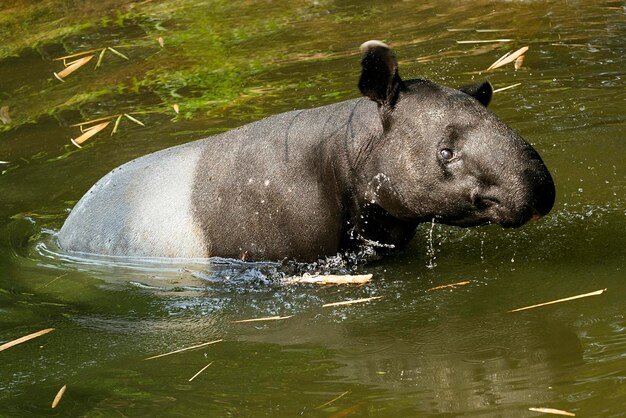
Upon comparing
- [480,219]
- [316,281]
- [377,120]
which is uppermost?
[377,120]

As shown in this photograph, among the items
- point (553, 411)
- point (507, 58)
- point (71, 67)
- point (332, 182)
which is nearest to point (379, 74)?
point (332, 182)

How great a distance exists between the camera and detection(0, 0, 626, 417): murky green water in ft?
19.9

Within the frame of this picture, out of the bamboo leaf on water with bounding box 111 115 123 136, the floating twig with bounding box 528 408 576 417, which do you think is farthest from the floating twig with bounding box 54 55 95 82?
the floating twig with bounding box 528 408 576 417

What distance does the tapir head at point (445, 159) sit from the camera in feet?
23.2

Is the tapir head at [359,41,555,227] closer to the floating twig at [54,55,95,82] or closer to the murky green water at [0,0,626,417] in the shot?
the murky green water at [0,0,626,417]

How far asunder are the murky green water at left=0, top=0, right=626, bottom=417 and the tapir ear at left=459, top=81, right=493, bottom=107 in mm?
1213

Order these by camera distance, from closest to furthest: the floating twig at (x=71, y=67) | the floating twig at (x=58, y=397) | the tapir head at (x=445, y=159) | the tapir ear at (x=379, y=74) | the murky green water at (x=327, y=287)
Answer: the murky green water at (x=327, y=287) < the floating twig at (x=58, y=397) < the tapir head at (x=445, y=159) < the tapir ear at (x=379, y=74) < the floating twig at (x=71, y=67)

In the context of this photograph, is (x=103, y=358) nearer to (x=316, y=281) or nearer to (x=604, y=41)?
(x=316, y=281)

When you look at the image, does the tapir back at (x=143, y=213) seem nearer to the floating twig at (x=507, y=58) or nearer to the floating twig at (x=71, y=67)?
the floating twig at (x=507, y=58)

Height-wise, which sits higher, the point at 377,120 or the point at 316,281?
the point at 377,120

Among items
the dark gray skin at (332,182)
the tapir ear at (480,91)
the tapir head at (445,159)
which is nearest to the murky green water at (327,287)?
the dark gray skin at (332,182)

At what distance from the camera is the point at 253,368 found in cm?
655

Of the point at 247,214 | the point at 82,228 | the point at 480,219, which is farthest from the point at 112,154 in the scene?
the point at 480,219

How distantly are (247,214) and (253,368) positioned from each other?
2.11 m
